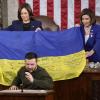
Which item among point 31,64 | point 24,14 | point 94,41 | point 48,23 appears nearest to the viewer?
point 31,64

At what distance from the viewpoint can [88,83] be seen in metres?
10.4

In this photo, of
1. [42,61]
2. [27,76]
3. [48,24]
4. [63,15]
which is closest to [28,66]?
[27,76]

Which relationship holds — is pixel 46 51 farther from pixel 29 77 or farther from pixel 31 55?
pixel 29 77

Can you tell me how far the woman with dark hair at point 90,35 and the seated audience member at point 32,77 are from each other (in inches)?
46.8

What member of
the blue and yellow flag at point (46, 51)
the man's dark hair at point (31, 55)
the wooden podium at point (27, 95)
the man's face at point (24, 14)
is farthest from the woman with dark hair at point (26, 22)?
the wooden podium at point (27, 95)

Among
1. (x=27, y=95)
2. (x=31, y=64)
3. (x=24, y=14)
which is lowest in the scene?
(x=27, y=95)

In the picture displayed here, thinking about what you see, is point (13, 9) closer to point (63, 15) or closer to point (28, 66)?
point (63, 15)

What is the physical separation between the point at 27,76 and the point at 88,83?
1.28m

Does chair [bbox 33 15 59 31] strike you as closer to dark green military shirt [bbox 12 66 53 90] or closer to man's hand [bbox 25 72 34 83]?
dark green military shirt [bbox 12 66 53 90]

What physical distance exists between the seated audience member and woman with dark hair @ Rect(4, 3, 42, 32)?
1179mm

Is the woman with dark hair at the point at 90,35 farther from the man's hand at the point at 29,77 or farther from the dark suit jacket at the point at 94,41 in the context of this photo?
the man's hand at the point at 29,77

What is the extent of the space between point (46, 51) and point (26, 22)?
0.65 meters

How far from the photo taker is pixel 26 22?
10.9 meters

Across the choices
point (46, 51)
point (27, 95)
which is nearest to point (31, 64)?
point (27, 95)
